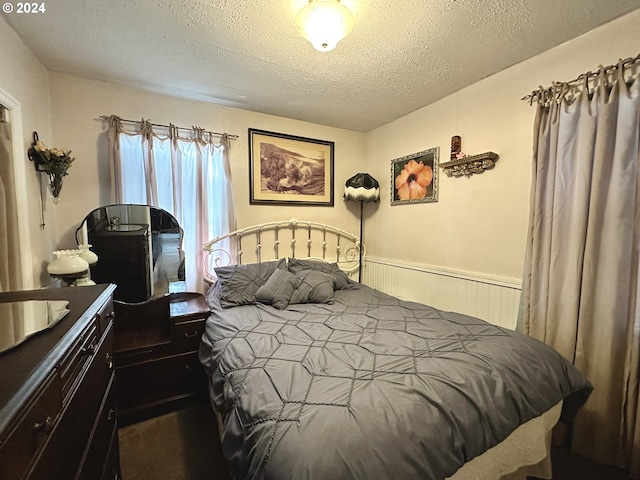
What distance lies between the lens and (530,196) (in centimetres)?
203

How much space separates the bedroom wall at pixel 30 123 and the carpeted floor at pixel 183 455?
3.95ft

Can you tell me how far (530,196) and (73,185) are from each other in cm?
344

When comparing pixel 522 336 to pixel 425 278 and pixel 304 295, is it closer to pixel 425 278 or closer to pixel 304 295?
pixel 425 278

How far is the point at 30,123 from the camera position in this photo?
186 centimetres

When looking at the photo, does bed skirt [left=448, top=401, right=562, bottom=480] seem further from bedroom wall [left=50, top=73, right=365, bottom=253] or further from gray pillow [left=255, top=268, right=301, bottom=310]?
bedroom wall [left=50, top=73, right=365, bottom=253]

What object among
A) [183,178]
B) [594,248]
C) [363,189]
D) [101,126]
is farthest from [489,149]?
[101,126]

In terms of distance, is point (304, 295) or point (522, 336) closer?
point (522, 336)

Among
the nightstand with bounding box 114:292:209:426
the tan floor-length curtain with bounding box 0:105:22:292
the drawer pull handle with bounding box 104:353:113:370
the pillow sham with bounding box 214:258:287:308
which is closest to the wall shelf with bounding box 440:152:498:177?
the pillow sham with bounding box 214:258:287:308

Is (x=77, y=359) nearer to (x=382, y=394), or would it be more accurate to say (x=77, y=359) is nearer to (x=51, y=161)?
(x=382, y=394)

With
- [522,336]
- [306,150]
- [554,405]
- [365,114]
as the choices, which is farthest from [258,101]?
[554,405]

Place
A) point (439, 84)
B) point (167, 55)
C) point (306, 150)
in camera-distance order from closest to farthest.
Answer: point (167, 55), point (439, 84), point (306, 150)

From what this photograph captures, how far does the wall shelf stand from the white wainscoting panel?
880 millimetres

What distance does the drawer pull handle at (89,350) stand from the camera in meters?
0.96

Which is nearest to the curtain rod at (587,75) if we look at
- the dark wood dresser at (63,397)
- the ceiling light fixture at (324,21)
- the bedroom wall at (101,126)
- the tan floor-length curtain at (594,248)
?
the tan floor-length curtain at (594,248)
